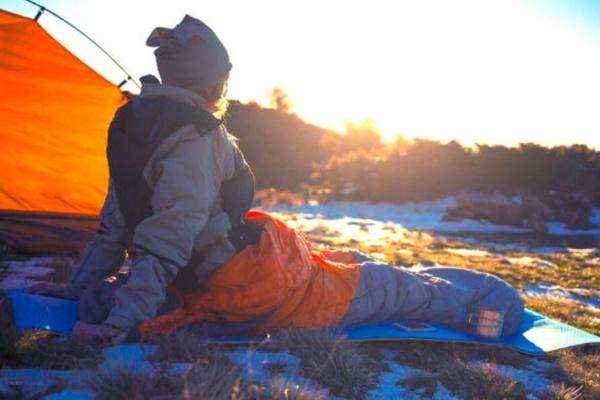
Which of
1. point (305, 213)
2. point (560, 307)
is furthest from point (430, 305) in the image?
Answer: point (305, 213)

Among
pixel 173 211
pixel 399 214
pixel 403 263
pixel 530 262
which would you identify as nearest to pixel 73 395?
pixel 173 211

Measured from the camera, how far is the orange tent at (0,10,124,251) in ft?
16.1

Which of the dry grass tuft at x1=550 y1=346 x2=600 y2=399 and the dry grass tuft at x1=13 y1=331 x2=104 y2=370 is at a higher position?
the dry grass tuft at x1=550 y1=346 x2=600 y2=399

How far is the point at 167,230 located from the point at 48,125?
348 centimetres

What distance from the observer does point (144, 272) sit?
2.31 metres

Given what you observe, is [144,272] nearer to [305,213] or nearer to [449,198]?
[305,213]

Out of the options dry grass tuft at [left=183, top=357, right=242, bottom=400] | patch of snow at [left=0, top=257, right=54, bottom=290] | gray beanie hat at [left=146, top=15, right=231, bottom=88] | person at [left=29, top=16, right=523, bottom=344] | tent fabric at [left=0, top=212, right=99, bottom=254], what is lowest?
patch of snow at [left=0, top=257, right=54, bottom=290]

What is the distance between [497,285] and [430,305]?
53 centimetres

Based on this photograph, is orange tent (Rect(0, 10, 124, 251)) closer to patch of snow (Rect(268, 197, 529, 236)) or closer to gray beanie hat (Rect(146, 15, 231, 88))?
gray beanie hat (Rect(146, 15, 231, 88))

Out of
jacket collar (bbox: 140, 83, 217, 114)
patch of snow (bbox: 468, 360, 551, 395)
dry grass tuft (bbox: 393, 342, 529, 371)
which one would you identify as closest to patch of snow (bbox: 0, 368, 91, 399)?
jacket collar (bbox: 140, 83, 217, 114)

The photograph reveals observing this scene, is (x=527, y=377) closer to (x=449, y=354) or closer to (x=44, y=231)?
(x=449, y=354)

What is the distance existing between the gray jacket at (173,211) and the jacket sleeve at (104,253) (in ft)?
1.95

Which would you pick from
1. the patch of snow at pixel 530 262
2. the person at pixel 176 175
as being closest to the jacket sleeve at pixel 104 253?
the person at pixel 176 175

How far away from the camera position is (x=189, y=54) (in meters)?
2.48
